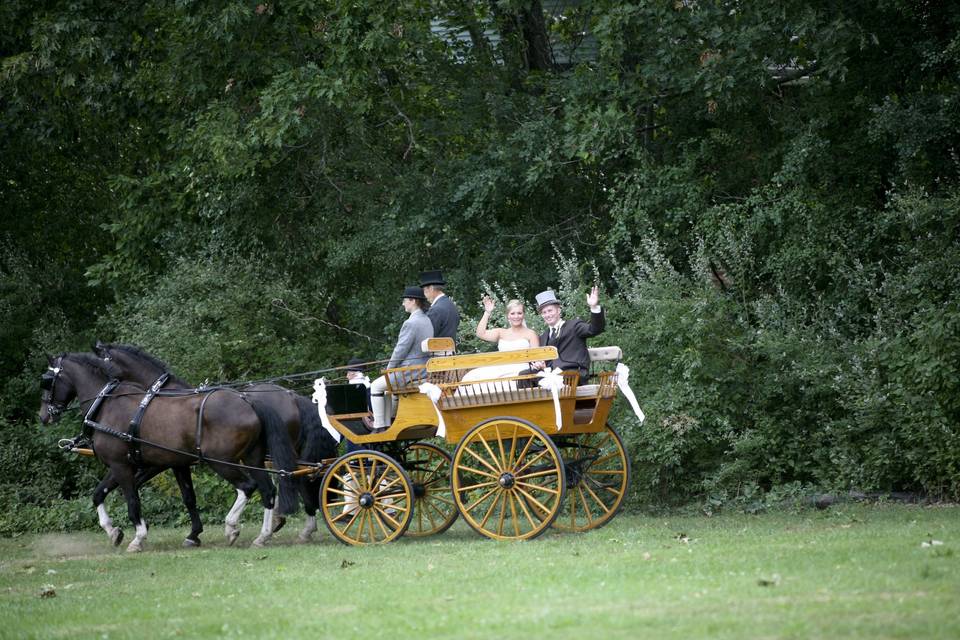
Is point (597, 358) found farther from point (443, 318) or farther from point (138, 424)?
point (138, 424)

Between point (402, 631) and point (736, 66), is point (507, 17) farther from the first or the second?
point (402, 631)

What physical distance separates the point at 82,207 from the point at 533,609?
1825cm

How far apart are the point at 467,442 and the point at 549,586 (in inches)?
110

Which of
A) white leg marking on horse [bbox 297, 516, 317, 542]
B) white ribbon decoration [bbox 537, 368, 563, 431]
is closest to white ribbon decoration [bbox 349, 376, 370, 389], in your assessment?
white leg marking on horse [bbox 297, 516, 317, 542]

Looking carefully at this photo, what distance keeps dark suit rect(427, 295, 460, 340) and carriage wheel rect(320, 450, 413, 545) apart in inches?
57.3

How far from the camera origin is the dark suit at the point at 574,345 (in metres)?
10.9

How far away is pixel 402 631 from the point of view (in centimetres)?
652

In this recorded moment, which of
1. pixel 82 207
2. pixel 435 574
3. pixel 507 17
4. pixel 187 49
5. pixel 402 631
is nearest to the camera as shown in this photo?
pixel 402 631

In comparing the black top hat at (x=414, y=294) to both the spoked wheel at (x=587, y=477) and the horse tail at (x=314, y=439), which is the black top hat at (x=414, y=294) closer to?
the horse tail at (x=314, y=439)

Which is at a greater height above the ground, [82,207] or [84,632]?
[82,207]

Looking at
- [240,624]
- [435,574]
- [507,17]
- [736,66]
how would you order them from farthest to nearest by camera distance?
1. [507,17]
2. [736,66]
3. [435,574]
4. [240,624]

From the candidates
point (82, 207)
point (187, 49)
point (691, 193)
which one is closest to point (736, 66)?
point (691, 193)

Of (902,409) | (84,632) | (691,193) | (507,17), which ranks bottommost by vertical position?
(902,409)

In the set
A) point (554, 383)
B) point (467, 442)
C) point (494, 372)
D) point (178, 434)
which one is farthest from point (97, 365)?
point (554, 383)
